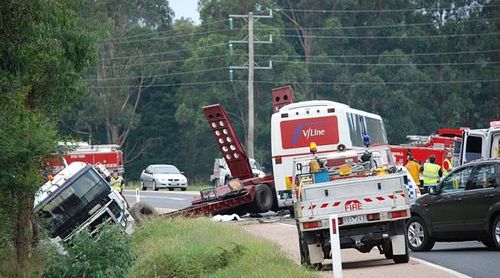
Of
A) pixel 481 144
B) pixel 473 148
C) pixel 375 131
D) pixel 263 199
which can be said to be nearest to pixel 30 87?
pixel 263 199

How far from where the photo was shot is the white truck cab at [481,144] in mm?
30859

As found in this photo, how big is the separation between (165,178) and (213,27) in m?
18.2

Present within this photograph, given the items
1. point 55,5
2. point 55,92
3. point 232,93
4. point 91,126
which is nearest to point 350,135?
point 55,92

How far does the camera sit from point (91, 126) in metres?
78.1

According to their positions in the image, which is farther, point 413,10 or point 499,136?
point 413,10

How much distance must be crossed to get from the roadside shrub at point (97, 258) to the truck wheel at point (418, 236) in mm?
5541

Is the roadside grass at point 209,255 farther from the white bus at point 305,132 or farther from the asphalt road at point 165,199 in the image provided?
the asphalt road at point 165,199

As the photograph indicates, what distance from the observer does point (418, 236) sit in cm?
2347

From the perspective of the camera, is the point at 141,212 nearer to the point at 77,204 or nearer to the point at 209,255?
the point at 77,204

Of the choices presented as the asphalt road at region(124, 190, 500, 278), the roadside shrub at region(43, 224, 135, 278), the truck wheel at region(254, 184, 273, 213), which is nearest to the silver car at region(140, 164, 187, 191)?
the truck wheel at region(254, 184, 273, 213)

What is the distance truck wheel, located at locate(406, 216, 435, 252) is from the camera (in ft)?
76.3

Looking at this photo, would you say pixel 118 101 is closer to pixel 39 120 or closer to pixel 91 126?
pixel 91 126

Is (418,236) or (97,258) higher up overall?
(97,258)

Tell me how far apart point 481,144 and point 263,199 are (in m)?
6.42
